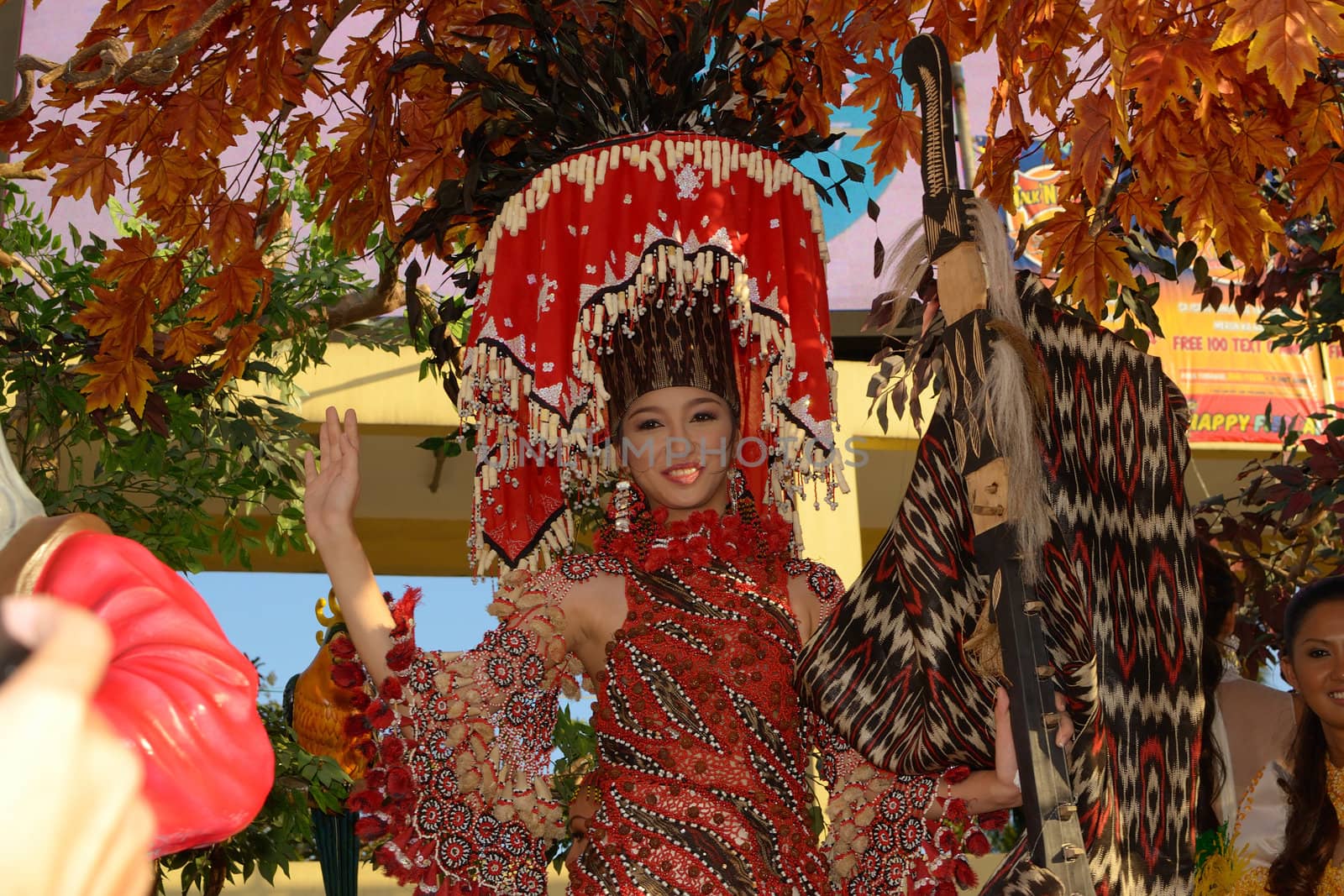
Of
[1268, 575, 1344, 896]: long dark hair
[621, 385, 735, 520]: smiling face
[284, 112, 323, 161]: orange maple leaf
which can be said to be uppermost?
[284, 112, 323, 161]: orange maple leaf

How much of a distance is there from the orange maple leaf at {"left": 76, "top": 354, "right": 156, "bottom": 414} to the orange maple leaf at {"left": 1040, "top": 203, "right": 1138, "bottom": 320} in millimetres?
2357

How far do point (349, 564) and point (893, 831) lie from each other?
1242 mm

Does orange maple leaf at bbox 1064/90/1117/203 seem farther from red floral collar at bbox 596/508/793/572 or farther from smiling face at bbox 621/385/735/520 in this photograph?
red floral collar at bbox 596/508/793/572

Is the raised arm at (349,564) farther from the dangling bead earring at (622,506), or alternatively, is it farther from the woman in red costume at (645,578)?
the dangling bead earring at (622,506)

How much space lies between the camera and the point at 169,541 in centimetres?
501

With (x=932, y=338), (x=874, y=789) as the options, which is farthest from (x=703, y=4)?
(x=874, y=789)

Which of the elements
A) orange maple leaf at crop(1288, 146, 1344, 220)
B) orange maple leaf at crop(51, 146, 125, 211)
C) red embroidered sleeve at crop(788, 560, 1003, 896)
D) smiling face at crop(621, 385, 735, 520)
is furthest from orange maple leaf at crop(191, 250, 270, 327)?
orange maple leaf at crop(1288, 146, 1344, 220)

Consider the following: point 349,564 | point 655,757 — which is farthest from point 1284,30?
point 349,564

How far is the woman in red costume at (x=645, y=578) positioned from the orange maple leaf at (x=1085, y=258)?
0.65 metres

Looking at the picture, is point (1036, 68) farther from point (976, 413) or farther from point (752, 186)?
point (976, 413)

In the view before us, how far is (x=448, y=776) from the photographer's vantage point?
2941 millimetres

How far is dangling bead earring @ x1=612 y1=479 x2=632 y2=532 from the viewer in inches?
133

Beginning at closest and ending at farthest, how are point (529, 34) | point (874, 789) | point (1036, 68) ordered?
point (874, 789) → point (529, 34) → point (1036, 68)

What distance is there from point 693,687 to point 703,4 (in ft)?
5.23
